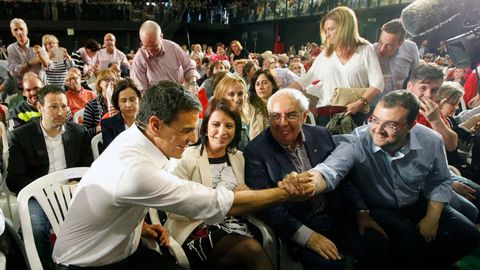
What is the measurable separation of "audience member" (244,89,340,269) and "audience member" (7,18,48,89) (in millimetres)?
3605

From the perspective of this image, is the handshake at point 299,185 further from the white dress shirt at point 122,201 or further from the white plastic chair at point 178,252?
the white plastic chair at point 178,252

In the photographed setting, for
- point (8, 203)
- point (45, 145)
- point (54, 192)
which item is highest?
point (45, 145)

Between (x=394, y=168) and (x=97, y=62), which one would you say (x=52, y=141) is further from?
(x=97, y=62)

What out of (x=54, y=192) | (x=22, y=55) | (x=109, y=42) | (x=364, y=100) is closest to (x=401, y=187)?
(x=364, y=100)

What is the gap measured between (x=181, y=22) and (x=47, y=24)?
16.1 ft

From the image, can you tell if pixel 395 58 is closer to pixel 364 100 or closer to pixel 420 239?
pixel 364 100

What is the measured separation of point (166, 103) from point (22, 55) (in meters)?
4.23

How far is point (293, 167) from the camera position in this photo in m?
2.12

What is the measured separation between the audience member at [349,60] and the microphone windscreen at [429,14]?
1.26 m

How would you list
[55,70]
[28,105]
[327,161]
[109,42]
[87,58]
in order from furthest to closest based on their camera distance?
[87,58]
[109,42]
[55,70]
[28,105]
[327,161]

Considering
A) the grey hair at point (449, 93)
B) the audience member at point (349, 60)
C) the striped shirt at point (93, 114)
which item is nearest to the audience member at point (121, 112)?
the striped shirt at point (93, 114)

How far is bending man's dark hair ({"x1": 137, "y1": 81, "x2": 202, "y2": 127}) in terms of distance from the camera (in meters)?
1.48

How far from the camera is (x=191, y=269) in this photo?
6.39 ft

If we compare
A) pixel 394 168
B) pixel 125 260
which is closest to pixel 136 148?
pixel 125 260
